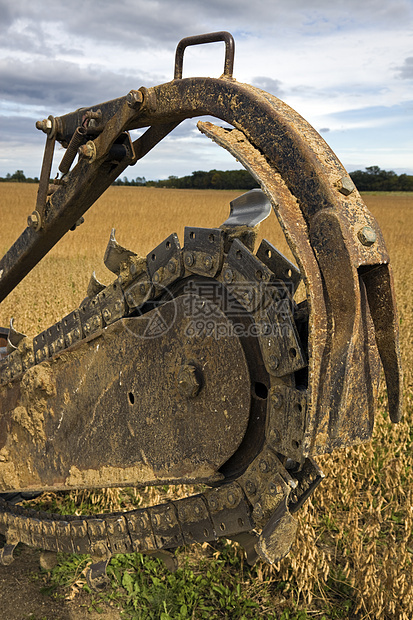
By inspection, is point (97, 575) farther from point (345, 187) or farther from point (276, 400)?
point (345, 187)

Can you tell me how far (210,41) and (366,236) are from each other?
814 millimetres

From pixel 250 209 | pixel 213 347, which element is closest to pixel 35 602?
pixel 213 347

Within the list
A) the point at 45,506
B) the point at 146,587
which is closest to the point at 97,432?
the point at 146,587

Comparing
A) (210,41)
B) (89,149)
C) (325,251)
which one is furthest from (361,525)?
(210,41)

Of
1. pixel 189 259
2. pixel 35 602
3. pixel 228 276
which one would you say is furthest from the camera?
pixel 35 602

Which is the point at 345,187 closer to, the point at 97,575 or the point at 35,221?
the point at 35,221

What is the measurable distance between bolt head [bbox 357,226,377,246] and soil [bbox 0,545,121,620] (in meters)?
2.32

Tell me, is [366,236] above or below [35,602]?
above

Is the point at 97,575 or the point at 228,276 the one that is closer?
the point at 228,276

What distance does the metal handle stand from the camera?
1510mm

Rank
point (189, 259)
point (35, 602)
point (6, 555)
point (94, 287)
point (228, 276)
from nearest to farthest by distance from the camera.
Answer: point (228, 276), point (189, 259), point (94, 287), point (6, 555), point (35, 602)

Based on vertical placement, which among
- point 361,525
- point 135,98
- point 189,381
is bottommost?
point 361,525

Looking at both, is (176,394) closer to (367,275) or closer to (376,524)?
(367,275)

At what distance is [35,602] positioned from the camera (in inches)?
106
